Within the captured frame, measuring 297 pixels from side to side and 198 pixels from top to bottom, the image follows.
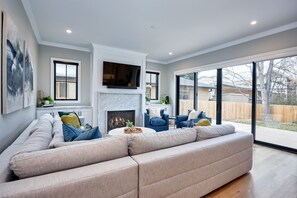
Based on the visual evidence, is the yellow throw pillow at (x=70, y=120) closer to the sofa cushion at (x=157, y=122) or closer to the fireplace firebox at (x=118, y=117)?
the fireplace firebox at (x=118, y=117)

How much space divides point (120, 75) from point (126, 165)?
14.4ft

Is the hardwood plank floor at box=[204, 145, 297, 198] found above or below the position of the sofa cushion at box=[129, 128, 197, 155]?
below

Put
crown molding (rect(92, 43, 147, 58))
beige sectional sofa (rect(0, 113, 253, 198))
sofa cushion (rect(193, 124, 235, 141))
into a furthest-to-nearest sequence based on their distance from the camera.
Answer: crown molding (rect(92, 43, 147, 58)) < sofa cushion (rect(193, 124, 235, 141)) < beige sectional sofa (rect(0, 113, 253, 198))

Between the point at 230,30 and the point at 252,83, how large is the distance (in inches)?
62.1

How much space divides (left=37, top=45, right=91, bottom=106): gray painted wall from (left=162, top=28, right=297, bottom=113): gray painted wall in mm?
3637

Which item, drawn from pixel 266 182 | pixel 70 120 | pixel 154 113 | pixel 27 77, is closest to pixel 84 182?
pixel 70 120

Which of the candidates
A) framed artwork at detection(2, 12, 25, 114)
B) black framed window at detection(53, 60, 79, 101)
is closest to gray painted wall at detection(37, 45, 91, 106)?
black framed window at detection(53, 60, 79, 101)

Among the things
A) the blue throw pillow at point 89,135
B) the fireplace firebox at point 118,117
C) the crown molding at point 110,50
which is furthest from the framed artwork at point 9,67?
the fireplace firebox at point 118,117

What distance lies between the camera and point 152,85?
23.3 feet

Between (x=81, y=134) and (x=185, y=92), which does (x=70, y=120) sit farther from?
(x=185, y=92)

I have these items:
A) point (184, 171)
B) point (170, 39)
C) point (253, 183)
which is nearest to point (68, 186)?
point (184, 171)

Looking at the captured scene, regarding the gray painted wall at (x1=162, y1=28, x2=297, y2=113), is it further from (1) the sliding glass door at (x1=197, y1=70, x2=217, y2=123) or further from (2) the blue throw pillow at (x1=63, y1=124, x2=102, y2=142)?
(2) the blue throw pillow at (x1=63, y1=124, x2=102, y2=142)

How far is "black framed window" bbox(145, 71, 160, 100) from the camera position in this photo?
6949mm

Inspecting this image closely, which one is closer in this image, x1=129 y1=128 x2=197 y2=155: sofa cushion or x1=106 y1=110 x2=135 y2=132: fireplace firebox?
x1=129 y1=128 x2=197 y2=155: sofa cushion
